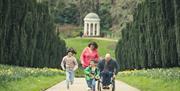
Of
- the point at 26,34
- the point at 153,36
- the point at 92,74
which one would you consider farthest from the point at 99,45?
the point at 92,74

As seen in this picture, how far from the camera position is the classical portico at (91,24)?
94625 millimetres

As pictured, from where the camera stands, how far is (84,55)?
1980cm

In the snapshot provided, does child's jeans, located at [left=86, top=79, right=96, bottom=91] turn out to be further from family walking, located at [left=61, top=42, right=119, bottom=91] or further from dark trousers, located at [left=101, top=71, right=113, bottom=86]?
dark trousers, located at [left=101, top=71, right=113, bottom=86]

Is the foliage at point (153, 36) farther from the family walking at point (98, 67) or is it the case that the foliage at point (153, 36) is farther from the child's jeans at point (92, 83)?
the child's jeans at point (92, 83)

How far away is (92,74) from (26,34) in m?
Result: 23.4

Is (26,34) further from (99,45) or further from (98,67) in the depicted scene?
(99,45)

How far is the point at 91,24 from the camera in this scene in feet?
313

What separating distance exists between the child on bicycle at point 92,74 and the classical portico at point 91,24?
7479cm

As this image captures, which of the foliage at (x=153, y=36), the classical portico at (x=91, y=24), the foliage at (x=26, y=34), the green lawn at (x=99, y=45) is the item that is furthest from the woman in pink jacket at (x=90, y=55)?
the classical portico at (x=91, y=24)

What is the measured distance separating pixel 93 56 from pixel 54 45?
30877 mm

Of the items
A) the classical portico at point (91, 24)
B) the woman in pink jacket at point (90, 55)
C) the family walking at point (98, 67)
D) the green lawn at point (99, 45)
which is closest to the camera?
the family walking at point (98, 67)

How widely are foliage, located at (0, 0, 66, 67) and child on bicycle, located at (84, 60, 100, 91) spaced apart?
1859 centimetres

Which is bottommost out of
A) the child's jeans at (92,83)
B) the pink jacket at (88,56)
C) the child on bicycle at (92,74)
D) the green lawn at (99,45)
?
the green lawn at (99,45)

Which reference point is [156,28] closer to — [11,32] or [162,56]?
[162,56]
